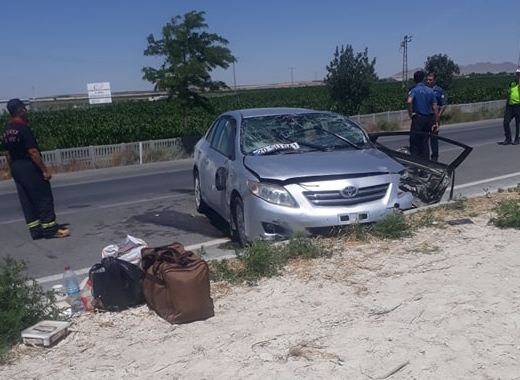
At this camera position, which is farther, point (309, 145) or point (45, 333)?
point (309, 145)

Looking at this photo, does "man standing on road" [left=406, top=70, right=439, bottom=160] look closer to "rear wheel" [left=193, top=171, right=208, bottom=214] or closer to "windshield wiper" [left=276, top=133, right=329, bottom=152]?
"rear wheel" [left=193, top=171, right=208, bottom=214]

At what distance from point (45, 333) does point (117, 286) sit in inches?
27.2

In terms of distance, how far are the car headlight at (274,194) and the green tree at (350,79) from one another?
2885cm

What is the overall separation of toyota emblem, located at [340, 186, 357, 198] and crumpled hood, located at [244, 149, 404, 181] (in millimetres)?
175

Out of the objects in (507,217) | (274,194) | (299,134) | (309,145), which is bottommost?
(507,217)

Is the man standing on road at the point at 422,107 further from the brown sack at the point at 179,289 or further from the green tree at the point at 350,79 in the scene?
the green tree at the point at 350,79

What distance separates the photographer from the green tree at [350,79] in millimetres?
35750

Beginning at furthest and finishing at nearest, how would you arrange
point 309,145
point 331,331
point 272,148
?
1. point 309,145
2. point 272,148
3. point 331,331

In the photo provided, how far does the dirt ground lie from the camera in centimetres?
415

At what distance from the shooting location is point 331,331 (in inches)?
182

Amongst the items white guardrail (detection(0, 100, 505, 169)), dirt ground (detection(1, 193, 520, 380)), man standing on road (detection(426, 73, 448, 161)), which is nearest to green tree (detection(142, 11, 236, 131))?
white guardrail (detection(0, 100, 505, 169))

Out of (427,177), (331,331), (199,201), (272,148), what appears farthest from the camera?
(199,201)

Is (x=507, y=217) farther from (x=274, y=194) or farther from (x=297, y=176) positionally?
(x=274, y=194)

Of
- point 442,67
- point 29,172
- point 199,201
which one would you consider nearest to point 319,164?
point 199,201
